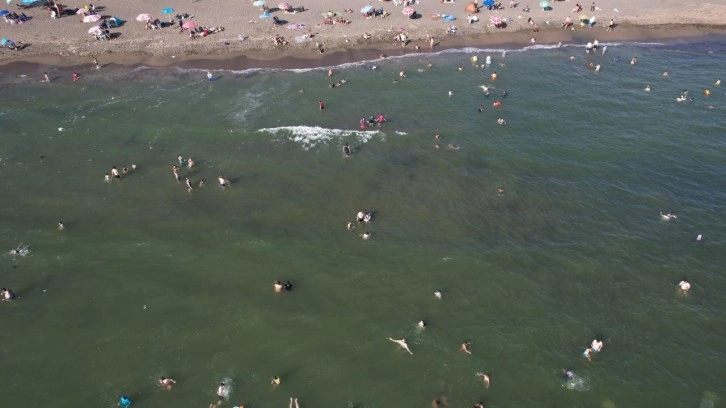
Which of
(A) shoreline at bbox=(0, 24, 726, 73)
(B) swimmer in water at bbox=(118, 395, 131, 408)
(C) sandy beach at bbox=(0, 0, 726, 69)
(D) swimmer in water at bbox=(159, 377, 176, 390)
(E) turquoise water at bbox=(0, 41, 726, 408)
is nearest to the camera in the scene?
(B) swimmer in water at bbox=(118, 395, 131, 408)

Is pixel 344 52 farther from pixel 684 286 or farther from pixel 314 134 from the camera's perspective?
pixel 684 286

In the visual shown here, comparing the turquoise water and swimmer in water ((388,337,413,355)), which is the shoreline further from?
swimmer in water ((388,337,413,355))

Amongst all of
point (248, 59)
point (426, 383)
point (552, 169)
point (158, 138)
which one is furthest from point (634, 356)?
point (248, 59)

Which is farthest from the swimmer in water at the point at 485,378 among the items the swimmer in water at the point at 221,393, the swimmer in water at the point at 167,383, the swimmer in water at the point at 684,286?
the swimmer in water at the point at 167,383

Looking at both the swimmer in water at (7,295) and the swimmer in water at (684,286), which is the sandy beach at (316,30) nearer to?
the swimmer in water at (7,295)

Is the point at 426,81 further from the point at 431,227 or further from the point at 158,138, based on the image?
the point at 158,138

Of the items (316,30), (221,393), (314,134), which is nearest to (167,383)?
(221,393)

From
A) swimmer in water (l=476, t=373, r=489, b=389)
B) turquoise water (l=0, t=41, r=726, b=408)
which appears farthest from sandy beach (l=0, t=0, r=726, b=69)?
swimmer in water (l=476, t=373, r=489, b=389)
